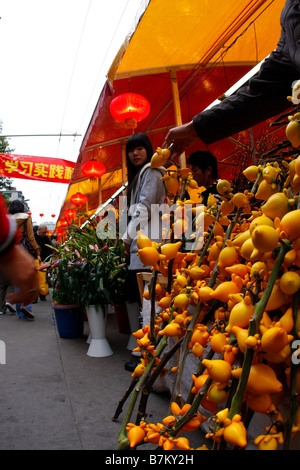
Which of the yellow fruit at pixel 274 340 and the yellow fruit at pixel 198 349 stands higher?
the yellow fruit at pixel 274 340

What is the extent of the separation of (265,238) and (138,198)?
173 centimetres

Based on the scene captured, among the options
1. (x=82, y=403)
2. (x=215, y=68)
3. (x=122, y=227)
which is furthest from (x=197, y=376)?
(x=215, y=68)

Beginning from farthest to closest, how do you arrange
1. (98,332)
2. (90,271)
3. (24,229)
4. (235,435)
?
(24,229), (90,271), (98,332), (235,435)

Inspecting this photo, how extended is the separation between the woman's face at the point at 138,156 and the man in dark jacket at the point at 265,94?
56.2 inches

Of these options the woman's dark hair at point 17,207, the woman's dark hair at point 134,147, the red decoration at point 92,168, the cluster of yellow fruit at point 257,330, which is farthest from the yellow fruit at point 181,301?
the red decoration at point 92,168

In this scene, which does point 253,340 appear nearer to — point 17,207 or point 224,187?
point 224,187

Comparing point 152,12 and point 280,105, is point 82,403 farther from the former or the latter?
point 152,12

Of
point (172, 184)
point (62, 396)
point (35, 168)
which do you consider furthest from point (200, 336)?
point (35, 168)

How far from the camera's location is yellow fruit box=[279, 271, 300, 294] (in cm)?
48

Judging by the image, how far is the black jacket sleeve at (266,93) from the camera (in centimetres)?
78

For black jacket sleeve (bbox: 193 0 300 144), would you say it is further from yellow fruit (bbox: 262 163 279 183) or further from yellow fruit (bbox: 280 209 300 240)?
yellow fruit (bbox: 280 209 300 240)

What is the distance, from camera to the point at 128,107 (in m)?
4.25

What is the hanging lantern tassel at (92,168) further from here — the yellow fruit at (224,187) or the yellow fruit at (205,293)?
the yellow fruit at (205,293)

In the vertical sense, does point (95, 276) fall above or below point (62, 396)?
above
